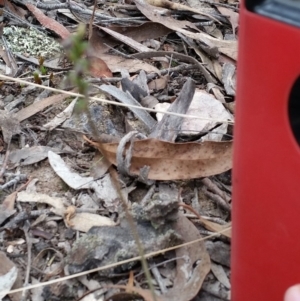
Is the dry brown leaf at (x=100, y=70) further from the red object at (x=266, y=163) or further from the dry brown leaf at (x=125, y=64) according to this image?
the red object at (x=266, y=163)

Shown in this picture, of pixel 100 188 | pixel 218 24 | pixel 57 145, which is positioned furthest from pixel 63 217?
pixel 218 24

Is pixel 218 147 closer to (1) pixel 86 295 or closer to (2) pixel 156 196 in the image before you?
(2) pixel 156 196

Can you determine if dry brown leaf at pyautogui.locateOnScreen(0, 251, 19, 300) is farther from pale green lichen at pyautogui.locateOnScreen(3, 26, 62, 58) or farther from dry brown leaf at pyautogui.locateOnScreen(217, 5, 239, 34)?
dry brown leaf at pyautogui.locateOnScreen(217, 5, 239, 34)

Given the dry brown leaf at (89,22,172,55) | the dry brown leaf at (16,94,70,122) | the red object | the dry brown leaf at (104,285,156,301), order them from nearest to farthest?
the red object, the dry brown leaf at (104,285,156,301), the dry brown leaf at (16,94,70,122), the dry brown leaf at (89,22,172,55)

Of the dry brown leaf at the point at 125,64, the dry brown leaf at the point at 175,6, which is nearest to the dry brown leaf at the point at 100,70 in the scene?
the dry brown leaf at the point at 125,64

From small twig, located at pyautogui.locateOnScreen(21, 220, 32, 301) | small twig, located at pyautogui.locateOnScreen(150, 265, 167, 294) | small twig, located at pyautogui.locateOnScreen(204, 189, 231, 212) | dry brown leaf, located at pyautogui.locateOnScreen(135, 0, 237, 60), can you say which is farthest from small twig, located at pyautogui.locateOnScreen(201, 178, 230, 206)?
dry brown leaf, located at pyautogui.locateOnScreen(135, 0, 237, 60)

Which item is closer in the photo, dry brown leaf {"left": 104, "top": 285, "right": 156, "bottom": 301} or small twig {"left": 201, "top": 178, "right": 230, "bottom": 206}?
dry brown leaf {"left": 104, "top": 285, "right": 156, "bottom": 301}

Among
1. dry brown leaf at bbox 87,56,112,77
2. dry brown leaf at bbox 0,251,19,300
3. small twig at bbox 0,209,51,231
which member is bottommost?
dry brown leaf at bbox 0,251,19,300

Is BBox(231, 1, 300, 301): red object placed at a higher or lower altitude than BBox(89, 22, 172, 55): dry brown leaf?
higher
